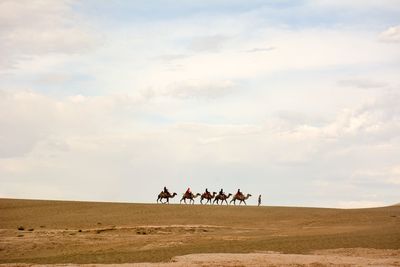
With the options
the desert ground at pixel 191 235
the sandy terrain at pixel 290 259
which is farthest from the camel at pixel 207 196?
the sandy terrain at pixel 290 259

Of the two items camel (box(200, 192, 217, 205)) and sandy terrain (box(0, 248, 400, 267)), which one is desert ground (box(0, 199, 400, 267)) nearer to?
sandy terrain (box(0, 248, 400, 267))

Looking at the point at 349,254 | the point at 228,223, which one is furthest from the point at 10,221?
the point at 349,254

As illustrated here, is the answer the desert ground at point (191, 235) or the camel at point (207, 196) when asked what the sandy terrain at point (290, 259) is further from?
the camel at point (207, 196)

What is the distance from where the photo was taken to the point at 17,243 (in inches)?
1341

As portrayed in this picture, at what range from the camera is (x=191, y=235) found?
3491cm

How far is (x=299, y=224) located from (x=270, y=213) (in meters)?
6.15

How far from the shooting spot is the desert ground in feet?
85.6

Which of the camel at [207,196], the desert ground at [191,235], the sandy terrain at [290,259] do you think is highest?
the camel at [207,196]

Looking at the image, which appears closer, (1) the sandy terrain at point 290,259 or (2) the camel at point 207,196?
(1) the sandy terrain at point 290,259

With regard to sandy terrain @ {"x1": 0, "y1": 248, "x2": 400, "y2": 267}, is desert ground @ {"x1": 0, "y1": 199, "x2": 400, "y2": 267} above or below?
above

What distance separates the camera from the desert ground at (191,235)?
1027 inches

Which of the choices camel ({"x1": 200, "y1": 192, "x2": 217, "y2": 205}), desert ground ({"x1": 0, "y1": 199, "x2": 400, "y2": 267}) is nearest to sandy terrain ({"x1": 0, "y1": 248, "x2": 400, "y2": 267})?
desert ground ({"x1": 0, "y1": 199, "x2": 400, "y2": 267})

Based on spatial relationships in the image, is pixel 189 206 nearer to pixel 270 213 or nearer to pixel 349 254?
pixel 270 213

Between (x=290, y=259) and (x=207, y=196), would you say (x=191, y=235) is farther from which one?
(x=207, y=196)
